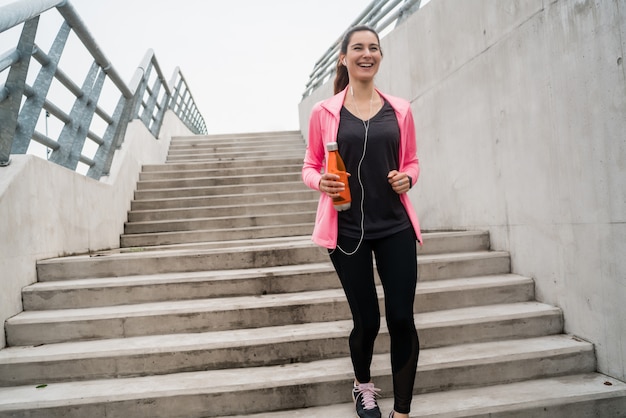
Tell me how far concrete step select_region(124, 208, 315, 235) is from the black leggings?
11.0ft

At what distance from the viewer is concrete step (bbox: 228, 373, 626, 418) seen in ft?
7.54

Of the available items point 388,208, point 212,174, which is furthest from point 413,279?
point 212,174

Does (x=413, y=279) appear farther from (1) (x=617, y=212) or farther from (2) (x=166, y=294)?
(2) (x=166, y=294)

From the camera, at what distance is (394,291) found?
195 centimetres

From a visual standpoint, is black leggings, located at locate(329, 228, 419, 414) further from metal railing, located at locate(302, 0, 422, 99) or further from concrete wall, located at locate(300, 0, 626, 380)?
metal railing, located at locate(302, 0, 422, 99)

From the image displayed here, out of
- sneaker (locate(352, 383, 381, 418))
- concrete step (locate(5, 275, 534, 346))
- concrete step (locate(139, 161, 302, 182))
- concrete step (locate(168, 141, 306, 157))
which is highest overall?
concrete step (locate(168, 141, 306, 157))

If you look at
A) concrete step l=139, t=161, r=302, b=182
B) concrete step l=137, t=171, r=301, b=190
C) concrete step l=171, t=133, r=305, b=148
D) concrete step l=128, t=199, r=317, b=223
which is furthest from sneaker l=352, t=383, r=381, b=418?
concrete step l=171, t=133, r=305, b=148

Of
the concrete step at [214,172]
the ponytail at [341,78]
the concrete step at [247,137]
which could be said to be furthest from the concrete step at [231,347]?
the concrete step at [247,137]

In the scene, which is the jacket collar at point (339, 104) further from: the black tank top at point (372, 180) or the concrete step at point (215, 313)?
the concrete step at point (215, 313)

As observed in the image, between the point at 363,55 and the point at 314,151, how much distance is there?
1.68 feet

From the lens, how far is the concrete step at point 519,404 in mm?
2297

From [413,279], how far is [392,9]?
482cm

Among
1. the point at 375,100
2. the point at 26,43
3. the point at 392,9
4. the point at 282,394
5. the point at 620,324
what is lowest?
the point at 282,394

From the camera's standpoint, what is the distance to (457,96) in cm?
414
